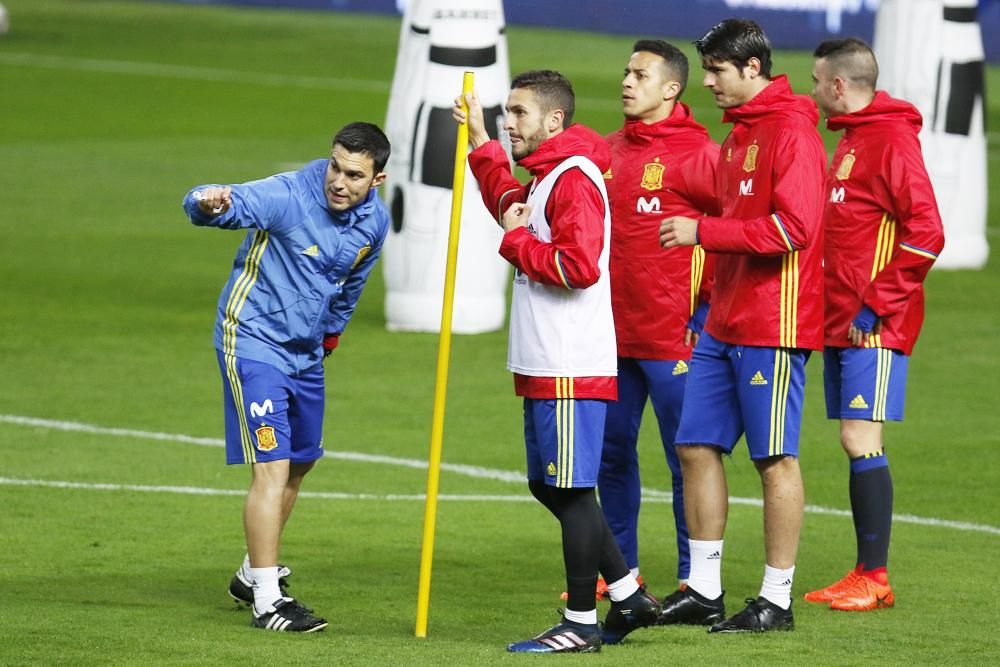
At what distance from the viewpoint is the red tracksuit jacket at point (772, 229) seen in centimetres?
736

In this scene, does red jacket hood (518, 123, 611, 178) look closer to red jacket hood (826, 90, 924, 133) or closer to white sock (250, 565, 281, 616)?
red jacket hood (826, 90, 924, 133)

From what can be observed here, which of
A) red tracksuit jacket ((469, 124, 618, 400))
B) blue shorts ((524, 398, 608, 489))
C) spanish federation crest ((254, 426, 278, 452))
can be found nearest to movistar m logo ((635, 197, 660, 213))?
red tracksuit jacket ((469, 124, 618, 400))

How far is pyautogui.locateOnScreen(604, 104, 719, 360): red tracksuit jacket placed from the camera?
834cm

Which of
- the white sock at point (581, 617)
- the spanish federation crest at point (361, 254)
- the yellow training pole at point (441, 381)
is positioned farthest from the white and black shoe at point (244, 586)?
the white sock at point (581, 617)

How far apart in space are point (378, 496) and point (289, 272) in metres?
2.99

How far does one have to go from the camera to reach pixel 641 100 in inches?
323

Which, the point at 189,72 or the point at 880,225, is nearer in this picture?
the point at 880,225

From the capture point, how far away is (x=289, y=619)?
7551 mm

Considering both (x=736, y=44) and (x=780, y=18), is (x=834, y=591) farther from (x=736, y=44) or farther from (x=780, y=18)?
(x=780, y=18)

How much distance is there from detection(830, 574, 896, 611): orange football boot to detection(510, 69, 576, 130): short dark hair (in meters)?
2.33

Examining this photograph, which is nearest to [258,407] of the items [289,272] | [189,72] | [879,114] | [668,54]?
[289,272]

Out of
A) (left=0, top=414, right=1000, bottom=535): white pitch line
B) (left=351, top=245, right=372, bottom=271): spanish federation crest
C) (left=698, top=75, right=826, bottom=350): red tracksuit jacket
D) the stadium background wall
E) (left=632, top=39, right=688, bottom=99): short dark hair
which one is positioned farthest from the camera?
the stadium background wall

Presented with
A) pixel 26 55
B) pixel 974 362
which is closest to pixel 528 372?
pixel 974 362

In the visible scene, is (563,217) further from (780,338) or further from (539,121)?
(780,338)
